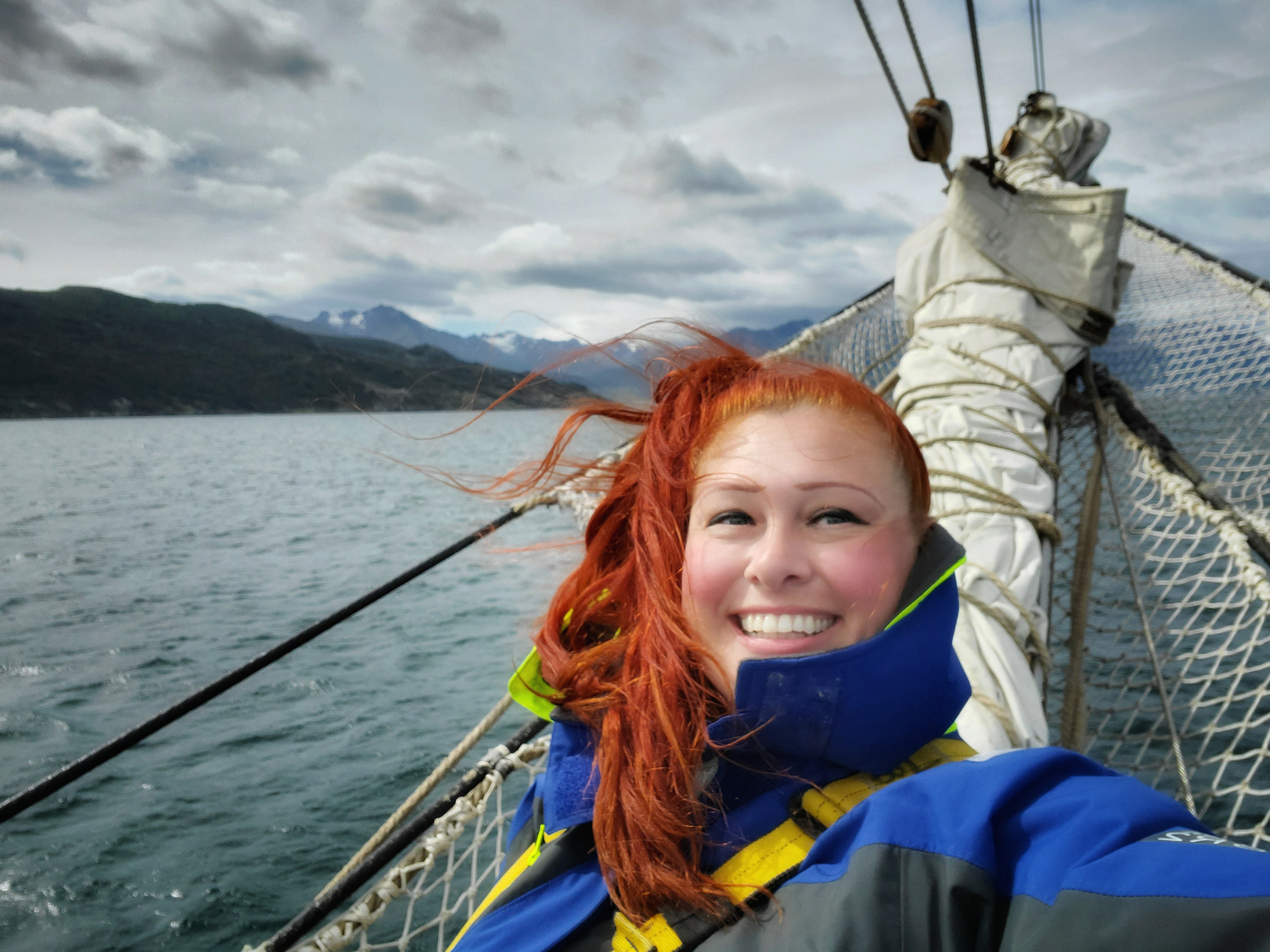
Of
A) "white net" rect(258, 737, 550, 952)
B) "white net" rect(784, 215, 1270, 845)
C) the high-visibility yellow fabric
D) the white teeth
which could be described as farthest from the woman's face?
"white net" rect(784, 215, 1270, 845)

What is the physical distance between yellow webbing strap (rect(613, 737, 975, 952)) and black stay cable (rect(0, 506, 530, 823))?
1521 mm

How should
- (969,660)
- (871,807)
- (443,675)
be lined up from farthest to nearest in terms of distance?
1. (443,675)
2. (969,660)
3. (871,807)

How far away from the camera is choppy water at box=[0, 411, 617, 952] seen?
3295 millimetres

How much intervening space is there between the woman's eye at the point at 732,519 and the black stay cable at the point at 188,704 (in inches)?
52.3

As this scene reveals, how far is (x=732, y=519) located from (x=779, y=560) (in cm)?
13

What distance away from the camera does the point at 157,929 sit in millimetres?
3076

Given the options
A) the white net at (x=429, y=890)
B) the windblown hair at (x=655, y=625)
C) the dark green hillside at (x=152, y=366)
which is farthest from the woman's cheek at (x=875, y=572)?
the dark green hillside at (x=152, y=366)

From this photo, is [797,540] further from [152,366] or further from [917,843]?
[152,366]

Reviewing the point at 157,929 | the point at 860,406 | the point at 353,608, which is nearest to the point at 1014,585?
the point at 860,406

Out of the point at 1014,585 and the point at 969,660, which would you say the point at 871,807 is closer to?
the point at 969,660

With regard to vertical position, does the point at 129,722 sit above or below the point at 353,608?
below

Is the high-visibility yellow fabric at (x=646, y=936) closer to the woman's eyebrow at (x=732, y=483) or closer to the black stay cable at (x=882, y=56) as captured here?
the woman's eyebrow at (x=732, y=483)

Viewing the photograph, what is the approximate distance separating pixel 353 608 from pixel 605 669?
1.76 metres

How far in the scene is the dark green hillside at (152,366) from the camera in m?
75.6
